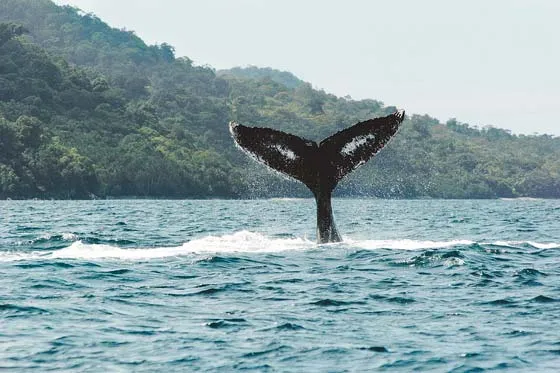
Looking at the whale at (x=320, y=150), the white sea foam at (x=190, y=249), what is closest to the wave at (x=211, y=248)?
the white sea foam at (x=190, y=249)

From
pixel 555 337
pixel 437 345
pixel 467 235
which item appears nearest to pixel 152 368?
pixel 437 345

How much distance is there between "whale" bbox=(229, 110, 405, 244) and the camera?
63.8 feet

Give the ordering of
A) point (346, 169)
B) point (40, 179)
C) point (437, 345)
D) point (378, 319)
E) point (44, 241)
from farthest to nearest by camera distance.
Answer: point (40, 179), point (44, 241), point (346, 169), point (378, 319), point (437, 345)

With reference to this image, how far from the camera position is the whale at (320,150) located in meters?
19.4

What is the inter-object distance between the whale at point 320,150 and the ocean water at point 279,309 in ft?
5.40

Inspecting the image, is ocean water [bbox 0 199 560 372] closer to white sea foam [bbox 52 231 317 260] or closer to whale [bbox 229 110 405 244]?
white sea foam [bbox 52 231 317 260]

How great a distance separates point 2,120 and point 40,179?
7.93 metres

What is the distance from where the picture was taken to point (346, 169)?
20391 mm

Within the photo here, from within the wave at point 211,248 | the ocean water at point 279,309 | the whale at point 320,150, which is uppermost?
the whale at point 320,150

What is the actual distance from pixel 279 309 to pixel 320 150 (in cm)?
610

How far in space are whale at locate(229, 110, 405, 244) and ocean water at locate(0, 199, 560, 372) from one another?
1646 millimetres

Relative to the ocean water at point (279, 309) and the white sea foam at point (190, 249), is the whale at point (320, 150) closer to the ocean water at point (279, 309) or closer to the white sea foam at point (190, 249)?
the ocean water at point (279, 309)

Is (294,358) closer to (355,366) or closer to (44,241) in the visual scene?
(355,366)

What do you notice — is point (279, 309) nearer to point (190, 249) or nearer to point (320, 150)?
point (320, 150)
